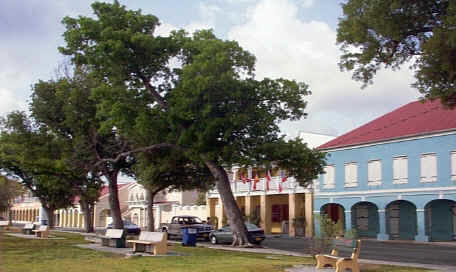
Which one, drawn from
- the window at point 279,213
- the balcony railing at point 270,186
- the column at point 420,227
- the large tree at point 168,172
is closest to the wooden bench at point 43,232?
the large tree at point 168,172

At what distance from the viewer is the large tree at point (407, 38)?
53.2 feet

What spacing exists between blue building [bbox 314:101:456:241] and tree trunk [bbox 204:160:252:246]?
44.2 ft

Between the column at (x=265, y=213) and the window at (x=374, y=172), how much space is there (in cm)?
1191

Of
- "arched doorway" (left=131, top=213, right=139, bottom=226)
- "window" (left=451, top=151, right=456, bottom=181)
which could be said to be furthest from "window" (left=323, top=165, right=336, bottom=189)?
"arched doorway" (left=131, top=213, right=139, bottom=226)

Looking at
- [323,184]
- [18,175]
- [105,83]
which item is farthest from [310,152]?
[18,175]

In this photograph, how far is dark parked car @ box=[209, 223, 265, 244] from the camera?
31.1m

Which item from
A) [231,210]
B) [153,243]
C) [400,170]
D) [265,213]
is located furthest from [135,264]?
[265,213]

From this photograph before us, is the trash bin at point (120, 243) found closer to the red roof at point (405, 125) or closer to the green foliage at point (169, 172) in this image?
the green foliage at point (169, 172)

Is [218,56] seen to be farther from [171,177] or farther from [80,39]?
[171,177]

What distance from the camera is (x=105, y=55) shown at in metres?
28.4

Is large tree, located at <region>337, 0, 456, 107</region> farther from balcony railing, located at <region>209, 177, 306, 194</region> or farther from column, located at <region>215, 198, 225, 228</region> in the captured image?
column, located at <region>215, 198, 225, 228</region>

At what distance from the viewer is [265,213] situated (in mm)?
50812

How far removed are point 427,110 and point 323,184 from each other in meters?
9.40

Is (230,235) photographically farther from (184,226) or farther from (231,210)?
(184,226)
